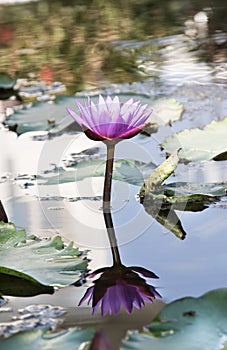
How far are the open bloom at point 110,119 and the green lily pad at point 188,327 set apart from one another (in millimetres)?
352

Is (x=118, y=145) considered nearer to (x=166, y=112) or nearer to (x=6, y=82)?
(x=166, y=112)

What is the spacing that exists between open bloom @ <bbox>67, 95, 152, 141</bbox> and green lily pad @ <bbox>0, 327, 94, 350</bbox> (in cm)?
39

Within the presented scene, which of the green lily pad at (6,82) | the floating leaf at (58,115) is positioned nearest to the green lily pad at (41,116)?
the floating leaf at (58,115)

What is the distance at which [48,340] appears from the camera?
79cm

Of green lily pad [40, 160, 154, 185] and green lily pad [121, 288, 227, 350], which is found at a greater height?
green lily pad [121, 288, 227, 350]

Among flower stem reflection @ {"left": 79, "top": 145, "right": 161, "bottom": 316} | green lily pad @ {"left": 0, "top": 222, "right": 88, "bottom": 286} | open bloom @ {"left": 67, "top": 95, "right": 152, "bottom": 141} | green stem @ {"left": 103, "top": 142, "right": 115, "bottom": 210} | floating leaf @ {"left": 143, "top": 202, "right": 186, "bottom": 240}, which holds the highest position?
open bloom @ {"left": 67, "top": 95, "right": 152, "bottom": 141}

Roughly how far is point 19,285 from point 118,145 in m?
0.69

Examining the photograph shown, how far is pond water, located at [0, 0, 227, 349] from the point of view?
997 millimetres

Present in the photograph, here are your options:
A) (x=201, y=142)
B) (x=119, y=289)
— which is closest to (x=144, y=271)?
(x=119, y=289)

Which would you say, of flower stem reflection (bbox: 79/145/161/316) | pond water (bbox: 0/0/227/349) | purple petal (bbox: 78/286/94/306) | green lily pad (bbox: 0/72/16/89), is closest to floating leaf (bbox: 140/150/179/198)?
pond water (bbox: 0/0/227/349)

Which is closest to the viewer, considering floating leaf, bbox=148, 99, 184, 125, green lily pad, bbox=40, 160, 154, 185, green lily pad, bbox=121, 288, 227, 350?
green lily pad, bbox=121, 288, 227, 350

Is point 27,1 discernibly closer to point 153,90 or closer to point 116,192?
point 153,90

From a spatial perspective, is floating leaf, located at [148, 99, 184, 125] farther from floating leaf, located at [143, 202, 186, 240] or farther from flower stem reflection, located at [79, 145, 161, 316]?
flower stem reflection, located at [79, 145, 161, 316]

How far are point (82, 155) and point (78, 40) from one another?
167 cm
